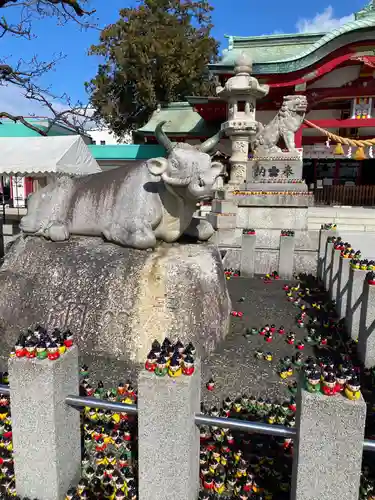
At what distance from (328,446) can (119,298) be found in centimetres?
301

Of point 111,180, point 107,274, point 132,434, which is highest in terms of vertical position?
point 111,180

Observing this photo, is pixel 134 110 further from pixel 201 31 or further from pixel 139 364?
pixel 139 364

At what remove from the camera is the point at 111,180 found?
5.36 m

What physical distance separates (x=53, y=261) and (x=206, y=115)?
1585cm

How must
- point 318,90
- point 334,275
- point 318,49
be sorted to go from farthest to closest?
point 318,90
point 318,49
point 334,275

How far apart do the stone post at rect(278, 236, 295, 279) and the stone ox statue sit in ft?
10.8

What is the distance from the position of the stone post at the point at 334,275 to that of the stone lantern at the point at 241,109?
23.9ft

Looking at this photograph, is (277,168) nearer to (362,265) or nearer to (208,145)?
(362,265)

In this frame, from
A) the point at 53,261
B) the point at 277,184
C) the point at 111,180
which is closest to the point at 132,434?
the point at 53,261

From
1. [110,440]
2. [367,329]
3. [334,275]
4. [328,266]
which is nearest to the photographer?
[110,440]

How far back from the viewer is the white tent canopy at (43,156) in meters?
9.92

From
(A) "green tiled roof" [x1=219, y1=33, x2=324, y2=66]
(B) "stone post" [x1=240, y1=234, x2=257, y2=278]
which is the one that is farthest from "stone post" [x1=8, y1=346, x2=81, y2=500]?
(A) "green tiled roof" [x1=219, y1=33, x2=324, y2=66]

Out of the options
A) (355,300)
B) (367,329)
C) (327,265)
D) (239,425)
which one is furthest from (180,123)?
(239,425)

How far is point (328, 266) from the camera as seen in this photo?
7676 millimetres
